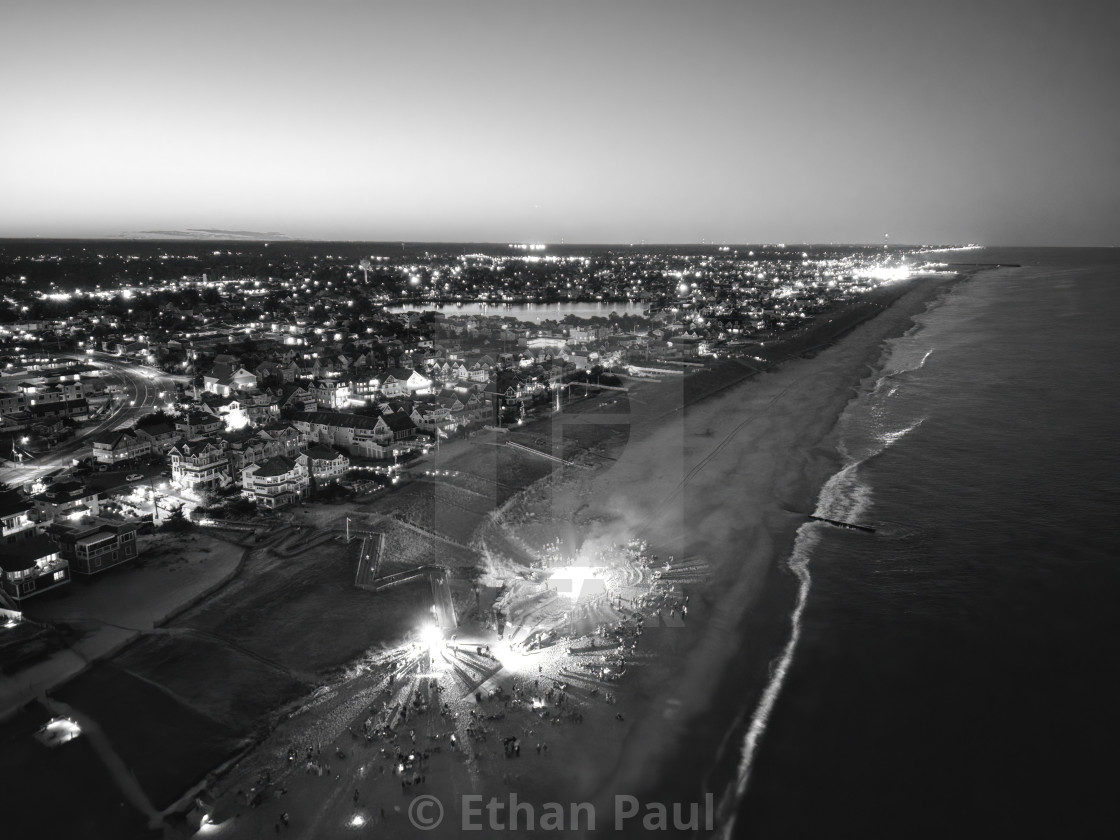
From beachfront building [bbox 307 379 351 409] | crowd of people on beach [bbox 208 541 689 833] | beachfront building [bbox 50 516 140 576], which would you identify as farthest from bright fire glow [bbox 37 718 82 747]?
beachfront building [bbox 307 379 351 409]

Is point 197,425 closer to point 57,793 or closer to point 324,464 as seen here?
point 324,464

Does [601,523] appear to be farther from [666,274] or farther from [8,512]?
[666,274]

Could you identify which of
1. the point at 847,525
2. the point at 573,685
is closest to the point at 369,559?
the point at 573,685

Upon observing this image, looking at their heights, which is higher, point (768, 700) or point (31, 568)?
point (31, 568)

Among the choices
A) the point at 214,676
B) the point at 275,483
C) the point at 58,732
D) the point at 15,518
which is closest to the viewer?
the point at 58,732

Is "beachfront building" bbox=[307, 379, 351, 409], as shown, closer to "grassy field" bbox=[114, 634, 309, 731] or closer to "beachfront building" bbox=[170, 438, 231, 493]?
"beachfront building" bbox=[170, 438, 231, 493]

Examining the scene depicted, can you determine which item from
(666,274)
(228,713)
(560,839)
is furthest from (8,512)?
(666,274)
